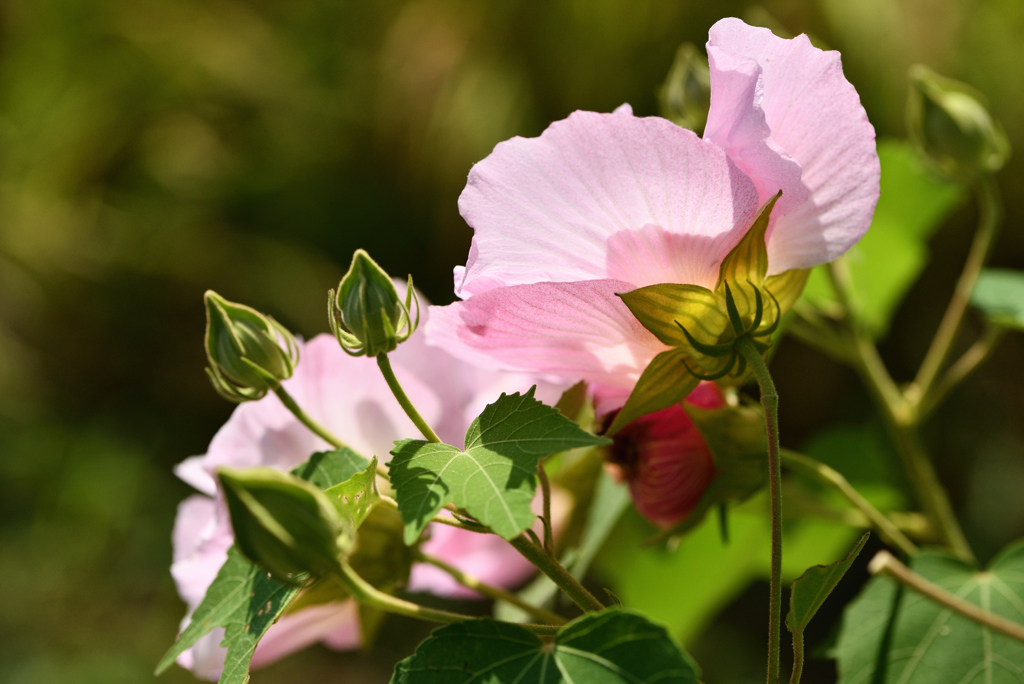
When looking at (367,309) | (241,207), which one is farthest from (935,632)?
(241,207)

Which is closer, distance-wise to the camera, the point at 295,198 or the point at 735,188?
the point at 735,188

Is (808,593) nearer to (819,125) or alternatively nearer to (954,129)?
(819,125)

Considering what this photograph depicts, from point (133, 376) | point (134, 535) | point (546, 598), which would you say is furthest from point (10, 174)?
point (546, 598)

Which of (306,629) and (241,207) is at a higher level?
(306,629)

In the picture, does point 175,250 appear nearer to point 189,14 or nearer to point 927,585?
point 189,14

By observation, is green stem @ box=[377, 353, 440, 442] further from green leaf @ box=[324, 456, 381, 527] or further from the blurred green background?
the blurred green background

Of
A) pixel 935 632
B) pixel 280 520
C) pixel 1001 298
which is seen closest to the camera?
pixel 280 520

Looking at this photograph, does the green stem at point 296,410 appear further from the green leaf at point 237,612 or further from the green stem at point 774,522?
the green stem at point 774,522

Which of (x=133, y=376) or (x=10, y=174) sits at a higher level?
(x=10, y=174)
